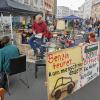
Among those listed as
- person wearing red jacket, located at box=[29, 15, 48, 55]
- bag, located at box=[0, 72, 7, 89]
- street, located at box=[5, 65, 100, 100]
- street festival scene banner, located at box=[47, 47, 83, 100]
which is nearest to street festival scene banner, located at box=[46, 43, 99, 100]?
street festival scene banner, located at box=[47, 47, 83, 100]

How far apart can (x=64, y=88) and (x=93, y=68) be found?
5.50 ft

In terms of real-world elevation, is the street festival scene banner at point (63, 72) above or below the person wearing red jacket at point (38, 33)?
below

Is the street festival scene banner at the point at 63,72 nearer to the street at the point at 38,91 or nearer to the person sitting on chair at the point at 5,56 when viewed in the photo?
the street at the point at 38,91

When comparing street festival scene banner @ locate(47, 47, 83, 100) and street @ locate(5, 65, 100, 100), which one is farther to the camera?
street @ locate(5, 65, 100, 100)

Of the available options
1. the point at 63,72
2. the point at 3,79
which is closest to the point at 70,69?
the point at 63,72

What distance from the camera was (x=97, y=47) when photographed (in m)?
6.81

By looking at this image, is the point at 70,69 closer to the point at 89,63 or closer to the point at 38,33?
the point at 89,63

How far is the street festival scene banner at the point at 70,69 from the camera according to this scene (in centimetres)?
480

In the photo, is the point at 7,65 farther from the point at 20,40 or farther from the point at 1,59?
Answer: the point at 20,40

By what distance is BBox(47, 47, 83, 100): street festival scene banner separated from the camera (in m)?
4.75

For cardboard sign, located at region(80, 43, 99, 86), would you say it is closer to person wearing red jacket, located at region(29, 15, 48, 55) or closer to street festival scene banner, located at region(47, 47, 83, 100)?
street festival scene banner, located at region(47, 47, 83, 100)

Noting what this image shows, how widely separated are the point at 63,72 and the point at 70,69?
298mm

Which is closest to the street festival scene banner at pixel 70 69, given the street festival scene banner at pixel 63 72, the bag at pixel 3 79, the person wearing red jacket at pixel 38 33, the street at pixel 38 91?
the street festival scene banner at pixel 63 72

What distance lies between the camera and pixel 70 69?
5414 millimetres
